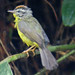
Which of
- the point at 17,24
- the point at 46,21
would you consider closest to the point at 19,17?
the point at 17,24

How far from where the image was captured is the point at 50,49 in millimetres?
3066

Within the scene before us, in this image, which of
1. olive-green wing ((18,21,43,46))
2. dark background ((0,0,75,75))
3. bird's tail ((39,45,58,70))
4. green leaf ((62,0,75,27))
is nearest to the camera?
bird's tail ((39,45,58,70))

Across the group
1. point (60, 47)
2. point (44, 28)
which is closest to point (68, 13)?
point (60, 47)

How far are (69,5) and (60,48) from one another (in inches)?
39.5

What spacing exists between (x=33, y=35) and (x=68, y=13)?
83 cm

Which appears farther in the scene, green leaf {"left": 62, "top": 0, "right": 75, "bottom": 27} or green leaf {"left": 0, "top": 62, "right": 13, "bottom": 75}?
green leaf {"left": 62, "top": 0, "right": 75, "bottom": 27}

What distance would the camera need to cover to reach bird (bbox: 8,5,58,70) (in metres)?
2.95

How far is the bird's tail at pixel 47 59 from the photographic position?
9.37 feet

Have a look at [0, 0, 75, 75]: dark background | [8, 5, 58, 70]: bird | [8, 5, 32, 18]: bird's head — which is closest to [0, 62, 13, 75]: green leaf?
[8, 5, 58, 70]: bird

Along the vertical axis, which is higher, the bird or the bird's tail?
the bird

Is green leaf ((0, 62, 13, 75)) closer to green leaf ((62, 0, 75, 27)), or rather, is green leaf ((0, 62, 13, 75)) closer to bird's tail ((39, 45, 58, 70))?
bird's tail ((39, 45, 58, 70))

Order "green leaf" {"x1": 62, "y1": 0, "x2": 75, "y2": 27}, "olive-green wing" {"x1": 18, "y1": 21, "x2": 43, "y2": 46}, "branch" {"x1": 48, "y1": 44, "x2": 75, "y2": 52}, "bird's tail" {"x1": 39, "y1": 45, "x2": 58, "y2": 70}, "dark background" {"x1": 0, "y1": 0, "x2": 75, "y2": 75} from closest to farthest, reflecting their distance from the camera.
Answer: "bird's tail" {"x1": 39, "y1": 45, "x2": 58, "y2": 70}, "branch" {"x1": 48, "y1": 44, "x2": 75, "y2": 52}, "olive-green wing" {"x1": 18, "y1": 21, "x2": 43, "y2": 46}, "green leaf" {"x1": 62, "y1": 0, "x2": 75, "y2": 27}, "dark background" {"x1": 0, "y1": 0, "x2": 75, "y2": 75}

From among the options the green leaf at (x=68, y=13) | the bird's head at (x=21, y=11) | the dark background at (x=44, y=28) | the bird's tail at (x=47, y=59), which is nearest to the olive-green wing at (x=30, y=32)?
the bird's tail at (x=47, y=59)

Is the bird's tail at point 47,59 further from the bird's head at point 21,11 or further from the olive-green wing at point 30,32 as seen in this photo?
the bird's head at point 21,11
